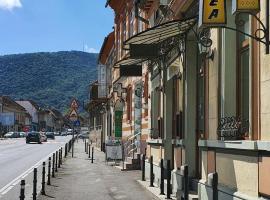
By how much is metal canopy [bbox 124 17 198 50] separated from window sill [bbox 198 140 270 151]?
9.73 feet

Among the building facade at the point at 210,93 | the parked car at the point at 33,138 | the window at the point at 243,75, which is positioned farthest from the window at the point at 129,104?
the parked car at the point at 33,138

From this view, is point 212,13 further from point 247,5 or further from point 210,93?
point 210,93

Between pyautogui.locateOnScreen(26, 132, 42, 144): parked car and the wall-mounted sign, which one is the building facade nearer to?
the wall-mounted sign

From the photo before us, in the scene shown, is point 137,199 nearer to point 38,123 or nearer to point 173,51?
point 173,51

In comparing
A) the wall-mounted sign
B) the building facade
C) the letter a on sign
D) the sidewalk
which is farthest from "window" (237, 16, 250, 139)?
the sidewalk

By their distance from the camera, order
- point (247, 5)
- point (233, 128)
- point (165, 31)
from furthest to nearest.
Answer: point (165, 31)
point (233, 128)
point (247, 5)

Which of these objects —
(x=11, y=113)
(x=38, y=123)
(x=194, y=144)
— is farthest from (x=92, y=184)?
(x=38, y=123)

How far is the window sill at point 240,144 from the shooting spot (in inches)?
337

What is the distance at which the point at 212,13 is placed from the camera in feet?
30.6

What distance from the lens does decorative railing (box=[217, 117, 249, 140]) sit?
10203 millimetres

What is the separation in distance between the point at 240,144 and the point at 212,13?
2.16m

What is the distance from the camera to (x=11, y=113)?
14400cm

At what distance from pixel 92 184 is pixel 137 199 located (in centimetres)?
444

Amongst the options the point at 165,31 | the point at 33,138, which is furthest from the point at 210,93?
the point at 33,138
